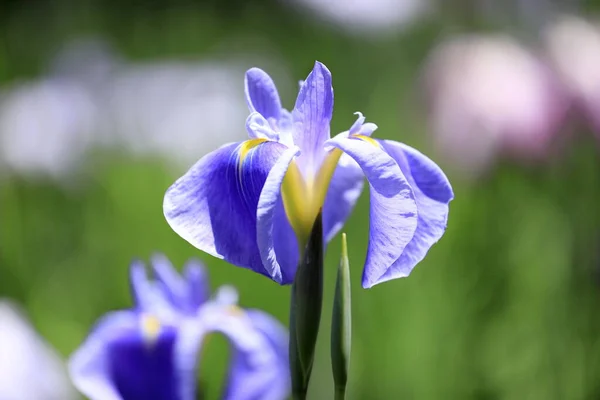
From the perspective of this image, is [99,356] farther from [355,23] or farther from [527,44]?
[355,23]

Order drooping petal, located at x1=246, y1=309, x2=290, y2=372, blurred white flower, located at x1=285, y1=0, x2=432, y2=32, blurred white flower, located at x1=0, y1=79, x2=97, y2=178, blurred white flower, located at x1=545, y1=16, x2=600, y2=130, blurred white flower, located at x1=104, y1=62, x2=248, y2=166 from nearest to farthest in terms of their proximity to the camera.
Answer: drooping petal, located at x1=246, y1=309, x2=290, y2=372 < blurred white flower, located at x1=545, y1=16, x2=600, y2=130 < blurred white flower, located at x1=0, y1=79, x2=97, y2=178 < blurred white flower, located at x1=104, y1=62, x2=248, y2=166 < blurred white flower, located at x1=285, y1=0, x2=432, y2=32

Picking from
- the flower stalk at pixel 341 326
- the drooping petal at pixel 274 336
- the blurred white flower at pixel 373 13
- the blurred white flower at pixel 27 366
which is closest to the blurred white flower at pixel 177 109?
the blurred white flower at pixel 373 13

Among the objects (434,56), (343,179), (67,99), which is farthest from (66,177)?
(343,179)

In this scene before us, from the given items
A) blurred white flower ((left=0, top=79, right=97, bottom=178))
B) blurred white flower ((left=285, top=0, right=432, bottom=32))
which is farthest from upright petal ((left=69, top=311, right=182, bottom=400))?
blurred white flower ((left=285, top=0, right=432, bottom=32))

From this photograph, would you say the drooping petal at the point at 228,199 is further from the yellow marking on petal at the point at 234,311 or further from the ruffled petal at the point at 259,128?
the yellow marking on petal at the point at 234,311

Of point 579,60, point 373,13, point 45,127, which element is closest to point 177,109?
point 45,127

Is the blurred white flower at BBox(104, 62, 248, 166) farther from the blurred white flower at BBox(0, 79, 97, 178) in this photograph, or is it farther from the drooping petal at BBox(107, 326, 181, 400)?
the drooping petal at BBox(107, 326, 181, 400)
